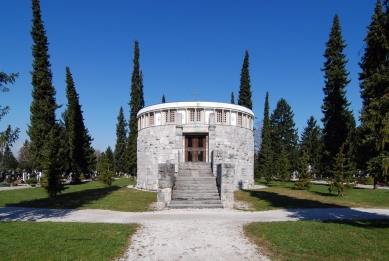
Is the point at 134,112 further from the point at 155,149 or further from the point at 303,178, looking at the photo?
the point at 303,178

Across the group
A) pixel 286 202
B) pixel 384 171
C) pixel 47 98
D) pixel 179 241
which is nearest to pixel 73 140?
pixel 47 98

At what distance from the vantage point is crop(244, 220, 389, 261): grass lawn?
23.5 feet

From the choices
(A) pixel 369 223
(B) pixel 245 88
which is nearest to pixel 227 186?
(A) pixel 369 223

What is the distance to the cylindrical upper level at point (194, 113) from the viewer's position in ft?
81.3

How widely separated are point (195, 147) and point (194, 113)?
311cm

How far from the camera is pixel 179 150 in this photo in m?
23.2

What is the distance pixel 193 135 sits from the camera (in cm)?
2517

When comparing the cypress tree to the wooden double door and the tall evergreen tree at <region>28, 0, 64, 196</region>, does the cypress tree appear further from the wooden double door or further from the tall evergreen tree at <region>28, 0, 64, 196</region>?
the wooden double door

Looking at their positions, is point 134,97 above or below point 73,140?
above

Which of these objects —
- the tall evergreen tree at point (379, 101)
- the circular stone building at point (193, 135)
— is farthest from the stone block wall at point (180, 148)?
the tall evergreen tree at point (379, 101)

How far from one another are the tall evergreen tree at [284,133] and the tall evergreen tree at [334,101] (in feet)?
69.5

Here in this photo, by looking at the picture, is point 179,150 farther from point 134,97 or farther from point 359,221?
point 134,97

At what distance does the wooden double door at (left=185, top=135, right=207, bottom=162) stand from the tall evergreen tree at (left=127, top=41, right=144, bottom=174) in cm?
1588

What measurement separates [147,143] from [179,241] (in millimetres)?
18318
